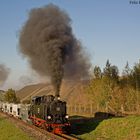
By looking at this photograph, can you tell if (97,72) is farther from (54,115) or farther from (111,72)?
(54,115)

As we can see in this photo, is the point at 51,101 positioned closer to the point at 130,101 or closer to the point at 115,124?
the point at 115,124

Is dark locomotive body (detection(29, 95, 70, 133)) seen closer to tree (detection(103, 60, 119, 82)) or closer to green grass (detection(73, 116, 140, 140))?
green grass (detection(73, 116, 140, 140))

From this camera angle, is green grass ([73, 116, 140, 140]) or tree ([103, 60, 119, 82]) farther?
tree ([103, 60, 119, 82])

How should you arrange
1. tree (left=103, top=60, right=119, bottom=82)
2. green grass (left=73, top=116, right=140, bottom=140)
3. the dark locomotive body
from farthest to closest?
1. tree (left=103, top=60, right=119, bottom=82)
2. the dark locomotive body
3. green grass (left=73, top=116, right=140, bottom=140)

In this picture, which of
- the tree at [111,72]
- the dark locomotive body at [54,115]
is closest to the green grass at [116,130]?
the dark locomotive body at [54,115]

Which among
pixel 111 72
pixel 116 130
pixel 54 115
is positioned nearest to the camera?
pixel 116 130

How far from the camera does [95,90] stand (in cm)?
5356

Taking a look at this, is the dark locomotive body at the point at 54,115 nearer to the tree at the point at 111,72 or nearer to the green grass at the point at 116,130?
the green grass at the point at 116,130

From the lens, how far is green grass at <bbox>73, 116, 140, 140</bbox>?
76.6 ft

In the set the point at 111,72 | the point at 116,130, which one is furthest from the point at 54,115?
the point at 111,72

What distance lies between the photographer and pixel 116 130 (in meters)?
25.4

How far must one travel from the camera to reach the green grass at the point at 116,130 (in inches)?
919

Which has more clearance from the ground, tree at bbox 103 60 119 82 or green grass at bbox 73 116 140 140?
tree at bbox 103 60 119 82

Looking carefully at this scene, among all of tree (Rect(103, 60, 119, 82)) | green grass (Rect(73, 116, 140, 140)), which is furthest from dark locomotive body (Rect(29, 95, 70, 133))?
tree (Rect(103, 60, 119, 82))
